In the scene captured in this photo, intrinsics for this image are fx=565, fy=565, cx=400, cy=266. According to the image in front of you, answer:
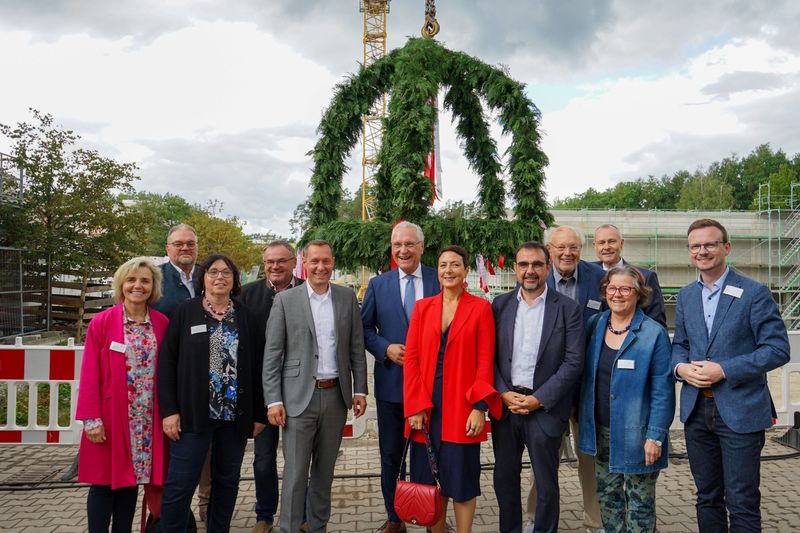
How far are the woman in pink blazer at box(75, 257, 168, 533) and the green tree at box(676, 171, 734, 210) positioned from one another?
183ft

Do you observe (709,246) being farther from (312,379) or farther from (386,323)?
(312,379)

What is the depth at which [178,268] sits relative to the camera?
185 inches

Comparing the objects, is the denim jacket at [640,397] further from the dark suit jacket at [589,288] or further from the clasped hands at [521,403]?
→ the dark suit jacket at [589,288]

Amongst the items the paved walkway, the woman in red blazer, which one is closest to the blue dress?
the woman in red blazer

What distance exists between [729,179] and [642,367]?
69.0m

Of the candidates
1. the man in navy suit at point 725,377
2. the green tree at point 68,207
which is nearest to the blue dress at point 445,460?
the man in navy suit at point 725,377

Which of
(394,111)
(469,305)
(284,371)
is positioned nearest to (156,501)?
(284,371)

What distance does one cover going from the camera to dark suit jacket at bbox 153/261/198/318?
4.49 m

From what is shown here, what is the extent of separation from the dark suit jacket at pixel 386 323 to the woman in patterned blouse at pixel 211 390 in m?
0.83

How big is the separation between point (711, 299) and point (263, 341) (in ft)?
9.22

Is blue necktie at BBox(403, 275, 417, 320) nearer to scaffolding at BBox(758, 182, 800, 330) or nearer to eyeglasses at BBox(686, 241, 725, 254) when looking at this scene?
eyeglasses at BBox(686, 241, 725, 254)

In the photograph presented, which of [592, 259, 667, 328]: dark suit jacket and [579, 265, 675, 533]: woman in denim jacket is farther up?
[592, 259, 667, 328]: dark suit jacket

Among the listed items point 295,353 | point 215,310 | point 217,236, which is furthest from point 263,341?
point 217,236

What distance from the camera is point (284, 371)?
367cm
